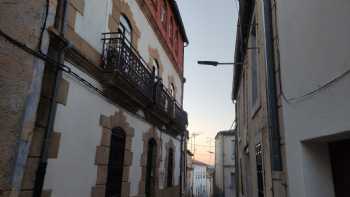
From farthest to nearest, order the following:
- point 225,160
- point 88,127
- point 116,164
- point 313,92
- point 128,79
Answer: point 225,160 < point 116,164 < point 128,79 < point 88,127 < point 313,92

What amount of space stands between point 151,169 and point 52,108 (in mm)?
6101

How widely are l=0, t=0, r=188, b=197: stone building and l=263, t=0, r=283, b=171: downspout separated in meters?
3.19

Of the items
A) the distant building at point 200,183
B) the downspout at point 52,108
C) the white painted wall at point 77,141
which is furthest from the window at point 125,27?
the distant building at point 200,183

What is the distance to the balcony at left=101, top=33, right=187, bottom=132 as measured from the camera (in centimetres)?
600

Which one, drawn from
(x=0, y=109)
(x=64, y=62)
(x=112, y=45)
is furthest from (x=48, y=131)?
(x=112, y=45)

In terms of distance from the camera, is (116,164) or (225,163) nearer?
(116,164)

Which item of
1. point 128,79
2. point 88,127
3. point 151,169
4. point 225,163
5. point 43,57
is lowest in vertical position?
point 151,169

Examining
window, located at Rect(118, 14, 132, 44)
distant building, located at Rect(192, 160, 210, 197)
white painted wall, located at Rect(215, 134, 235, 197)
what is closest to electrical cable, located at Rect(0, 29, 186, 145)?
window, located at Rect(118, 14, 132, 44)

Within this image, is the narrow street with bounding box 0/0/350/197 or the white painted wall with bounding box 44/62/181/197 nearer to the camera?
the narrow street with bounding box 0/0/350/197

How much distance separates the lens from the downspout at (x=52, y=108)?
3.97 metres

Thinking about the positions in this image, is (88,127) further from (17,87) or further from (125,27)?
(125,27)

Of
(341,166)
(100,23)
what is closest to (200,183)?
(100,23)

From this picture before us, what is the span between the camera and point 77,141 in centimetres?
507

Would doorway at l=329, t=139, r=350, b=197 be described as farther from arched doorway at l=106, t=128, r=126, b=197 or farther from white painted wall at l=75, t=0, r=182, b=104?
arched doorway at l=106, t=128, r=126, b=197
